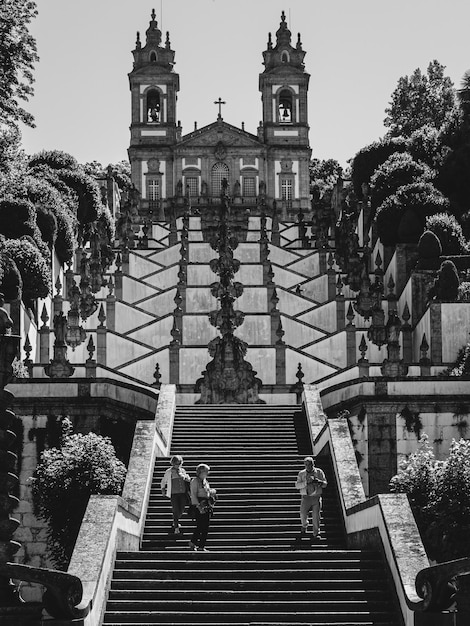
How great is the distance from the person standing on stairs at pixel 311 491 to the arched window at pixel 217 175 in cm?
5639

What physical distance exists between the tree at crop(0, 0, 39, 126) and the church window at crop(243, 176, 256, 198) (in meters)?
46.8

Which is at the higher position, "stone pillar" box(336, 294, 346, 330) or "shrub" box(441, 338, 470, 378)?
"stone pillar" box(336, 294, 346, 330)

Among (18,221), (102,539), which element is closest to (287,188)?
(18,221)

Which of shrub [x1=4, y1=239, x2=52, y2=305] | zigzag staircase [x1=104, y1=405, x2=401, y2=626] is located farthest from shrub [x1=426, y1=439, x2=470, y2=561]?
shrub [x1=4, y1=239, x2=52, y2=305]

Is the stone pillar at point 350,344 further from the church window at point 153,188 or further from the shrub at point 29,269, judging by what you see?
the church window at point 153,188

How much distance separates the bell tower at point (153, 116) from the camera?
74500mm

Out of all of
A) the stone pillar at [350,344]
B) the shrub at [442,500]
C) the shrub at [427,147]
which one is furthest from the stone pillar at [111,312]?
the shrub at [442,500]

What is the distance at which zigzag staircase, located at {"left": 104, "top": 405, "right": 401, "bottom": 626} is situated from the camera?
16.3m

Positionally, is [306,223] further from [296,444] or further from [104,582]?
[104,582]

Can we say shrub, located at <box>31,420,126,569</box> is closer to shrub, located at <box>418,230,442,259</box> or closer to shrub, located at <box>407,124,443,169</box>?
shrub, located at <box>418,230,442,259</box>

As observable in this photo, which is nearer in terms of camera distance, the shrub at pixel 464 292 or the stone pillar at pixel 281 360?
the stone pillar at pixel 281 360

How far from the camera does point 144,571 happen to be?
56.3 feet

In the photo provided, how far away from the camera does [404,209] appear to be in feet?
150

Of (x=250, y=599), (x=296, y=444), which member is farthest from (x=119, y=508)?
(x=296, y=444)
